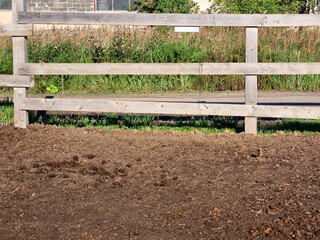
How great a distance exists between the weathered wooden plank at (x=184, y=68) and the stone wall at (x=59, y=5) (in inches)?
671

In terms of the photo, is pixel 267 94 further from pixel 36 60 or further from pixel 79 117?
pixel 36 60

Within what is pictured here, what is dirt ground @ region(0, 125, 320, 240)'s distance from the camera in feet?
13.5

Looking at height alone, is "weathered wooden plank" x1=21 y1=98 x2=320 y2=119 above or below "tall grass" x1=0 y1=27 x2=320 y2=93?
below

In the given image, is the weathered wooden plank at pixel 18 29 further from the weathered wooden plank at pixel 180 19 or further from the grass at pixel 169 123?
the grass at pixel 169 123

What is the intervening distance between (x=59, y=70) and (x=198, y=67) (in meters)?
1.98

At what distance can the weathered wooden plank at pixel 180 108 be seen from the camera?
7.51 metres

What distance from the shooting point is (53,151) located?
6574 mm

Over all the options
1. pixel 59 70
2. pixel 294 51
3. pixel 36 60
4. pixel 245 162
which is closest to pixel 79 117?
pixel 59 70

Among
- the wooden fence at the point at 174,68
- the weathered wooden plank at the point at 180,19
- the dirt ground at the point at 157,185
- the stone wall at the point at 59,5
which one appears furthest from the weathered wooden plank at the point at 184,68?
the stone wall at the point at 59,5

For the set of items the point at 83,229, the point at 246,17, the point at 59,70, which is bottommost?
the point at 83,229

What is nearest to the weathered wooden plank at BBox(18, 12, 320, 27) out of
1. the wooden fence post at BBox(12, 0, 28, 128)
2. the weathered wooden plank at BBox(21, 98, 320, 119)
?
the wooden fence post at BBox(12, 0, 28, 128)

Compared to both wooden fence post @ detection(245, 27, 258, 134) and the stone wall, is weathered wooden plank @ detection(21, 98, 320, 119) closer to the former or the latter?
wooden fence post @ detection(245, 27, 258, 134)

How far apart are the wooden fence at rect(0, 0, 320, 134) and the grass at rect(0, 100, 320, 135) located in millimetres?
465

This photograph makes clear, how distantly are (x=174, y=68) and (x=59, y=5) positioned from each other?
17.9 m
